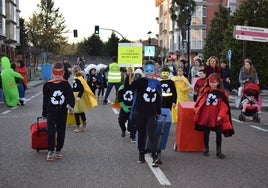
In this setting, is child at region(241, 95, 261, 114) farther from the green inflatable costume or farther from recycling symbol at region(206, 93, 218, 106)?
the green inflatable costume

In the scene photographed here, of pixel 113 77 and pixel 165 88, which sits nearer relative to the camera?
pixel 165 88

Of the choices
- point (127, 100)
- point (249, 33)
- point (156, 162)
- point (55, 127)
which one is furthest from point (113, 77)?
point (156, 162)

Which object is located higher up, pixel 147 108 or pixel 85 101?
pixel 147 108

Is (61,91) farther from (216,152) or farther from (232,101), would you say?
(232,101)

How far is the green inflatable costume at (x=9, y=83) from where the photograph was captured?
1914 centimetres

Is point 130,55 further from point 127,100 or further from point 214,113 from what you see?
point 214,113

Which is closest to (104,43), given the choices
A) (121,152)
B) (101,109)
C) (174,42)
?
(174,42)

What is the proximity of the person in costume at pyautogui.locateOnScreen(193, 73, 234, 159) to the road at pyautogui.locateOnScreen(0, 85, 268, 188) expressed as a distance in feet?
1.51

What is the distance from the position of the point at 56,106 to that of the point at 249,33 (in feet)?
36.4

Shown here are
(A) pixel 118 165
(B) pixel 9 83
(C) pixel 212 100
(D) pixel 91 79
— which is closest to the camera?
(A) pixel 118 165

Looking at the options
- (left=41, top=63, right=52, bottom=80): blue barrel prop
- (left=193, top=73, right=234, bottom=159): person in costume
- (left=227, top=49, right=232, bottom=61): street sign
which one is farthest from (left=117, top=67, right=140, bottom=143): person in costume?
(left=41, top=63, right=52, bottom=80): blue barrel prop

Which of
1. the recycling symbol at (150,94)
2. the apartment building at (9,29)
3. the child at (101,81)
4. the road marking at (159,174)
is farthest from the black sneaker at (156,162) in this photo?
the apartment building at (9,29)

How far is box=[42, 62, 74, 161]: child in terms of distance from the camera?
8.81 metres

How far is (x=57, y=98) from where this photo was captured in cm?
884
